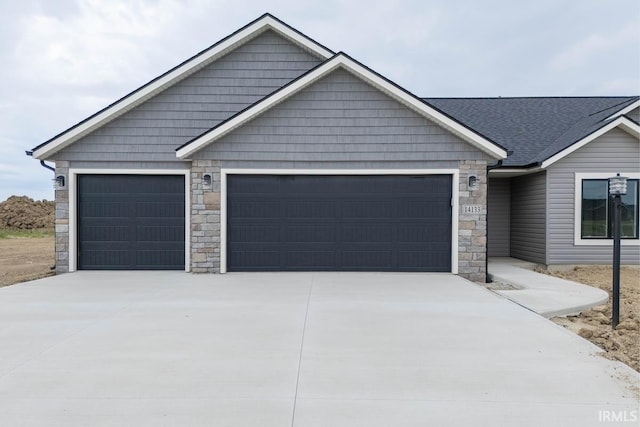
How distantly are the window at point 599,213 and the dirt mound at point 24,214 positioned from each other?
35.4 metres

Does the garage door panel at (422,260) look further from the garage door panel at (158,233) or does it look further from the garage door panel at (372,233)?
the garage door panel at (158,233)

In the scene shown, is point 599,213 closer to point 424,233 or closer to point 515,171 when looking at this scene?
point 515,171

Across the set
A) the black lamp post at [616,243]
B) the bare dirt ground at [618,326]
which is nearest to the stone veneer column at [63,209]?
the bare dirt ground at [618,326]

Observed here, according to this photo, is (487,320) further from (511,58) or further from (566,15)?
(511,58)

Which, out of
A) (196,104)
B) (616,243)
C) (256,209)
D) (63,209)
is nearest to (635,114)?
(616,243)

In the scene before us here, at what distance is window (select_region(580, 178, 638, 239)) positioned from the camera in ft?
35.4

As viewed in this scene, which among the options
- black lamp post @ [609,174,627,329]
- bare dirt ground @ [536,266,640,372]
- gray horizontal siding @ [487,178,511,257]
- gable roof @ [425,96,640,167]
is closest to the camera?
bare dirt ground @ [536,266,640,372]

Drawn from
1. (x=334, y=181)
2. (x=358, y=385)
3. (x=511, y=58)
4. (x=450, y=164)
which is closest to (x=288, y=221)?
(x=334, y=181)

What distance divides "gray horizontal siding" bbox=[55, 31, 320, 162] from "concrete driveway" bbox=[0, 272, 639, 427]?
4.18 m

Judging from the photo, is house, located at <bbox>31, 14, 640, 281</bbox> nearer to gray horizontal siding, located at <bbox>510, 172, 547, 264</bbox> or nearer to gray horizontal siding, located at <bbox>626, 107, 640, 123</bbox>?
gray horizontal siding, located at <bbox>626, 107, 640, 123</bbox>

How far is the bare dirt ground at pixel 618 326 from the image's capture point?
4680mm

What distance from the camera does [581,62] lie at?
20203 millimetres

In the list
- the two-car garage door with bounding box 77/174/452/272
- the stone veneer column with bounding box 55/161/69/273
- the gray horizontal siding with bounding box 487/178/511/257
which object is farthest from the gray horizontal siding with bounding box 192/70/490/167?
the gray horizontal siding with bounding box 487/178/511/257

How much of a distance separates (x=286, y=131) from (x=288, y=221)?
206cm
